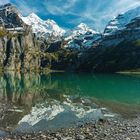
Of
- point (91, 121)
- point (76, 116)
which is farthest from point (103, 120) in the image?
point (76, 116)

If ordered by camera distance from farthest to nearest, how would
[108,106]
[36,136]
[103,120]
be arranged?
[108,106]
[103,120]
[36,136]

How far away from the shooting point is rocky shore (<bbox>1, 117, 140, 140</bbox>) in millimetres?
39572

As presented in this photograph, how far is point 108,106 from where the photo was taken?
7075cm

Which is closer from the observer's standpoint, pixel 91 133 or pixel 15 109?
pixel 91 133

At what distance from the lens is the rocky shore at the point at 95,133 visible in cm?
3957

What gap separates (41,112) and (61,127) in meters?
14.1

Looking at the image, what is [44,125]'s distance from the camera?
49.2 metres

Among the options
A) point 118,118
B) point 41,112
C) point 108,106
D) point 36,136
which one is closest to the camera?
point 36,136

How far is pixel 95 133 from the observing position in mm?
42000

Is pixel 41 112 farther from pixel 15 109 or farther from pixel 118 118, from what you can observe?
pixel 118 118

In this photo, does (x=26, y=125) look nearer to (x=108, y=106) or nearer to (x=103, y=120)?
(x=103, y=120)

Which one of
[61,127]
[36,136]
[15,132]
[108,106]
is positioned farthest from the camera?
[108,106]

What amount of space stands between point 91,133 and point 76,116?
49.8 ft

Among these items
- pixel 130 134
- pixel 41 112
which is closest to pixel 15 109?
pixel 41 112
